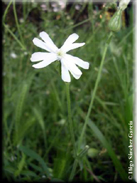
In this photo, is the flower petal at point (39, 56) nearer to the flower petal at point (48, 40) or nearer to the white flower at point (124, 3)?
the flower petal at point (48, 40)

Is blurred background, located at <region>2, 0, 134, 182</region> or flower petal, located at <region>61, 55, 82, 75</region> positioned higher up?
flower petal, located at <region>61, 55, 82, 75</region>

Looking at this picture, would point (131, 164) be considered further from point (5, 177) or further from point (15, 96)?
point (15, 96)

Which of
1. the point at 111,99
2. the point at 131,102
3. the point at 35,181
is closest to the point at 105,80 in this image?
the point at 111,99

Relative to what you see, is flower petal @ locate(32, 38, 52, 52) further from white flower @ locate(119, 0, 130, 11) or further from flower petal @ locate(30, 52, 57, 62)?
white flower @ locate(119, 0, 130, 11)

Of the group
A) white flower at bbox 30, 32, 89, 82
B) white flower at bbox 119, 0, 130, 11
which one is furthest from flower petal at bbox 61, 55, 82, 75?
white flower at bbox 119, 0, 130, 11

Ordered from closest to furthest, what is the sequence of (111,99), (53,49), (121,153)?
(53,49) < (121,153) < (111,99)

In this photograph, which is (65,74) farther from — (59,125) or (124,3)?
(59,125)

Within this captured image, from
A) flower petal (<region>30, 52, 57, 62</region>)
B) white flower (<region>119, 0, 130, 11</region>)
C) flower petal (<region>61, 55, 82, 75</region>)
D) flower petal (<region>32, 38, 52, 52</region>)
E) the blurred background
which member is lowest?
the blurred background

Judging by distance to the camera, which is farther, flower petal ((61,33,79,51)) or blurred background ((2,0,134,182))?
blurred background ((2,0,134,182))

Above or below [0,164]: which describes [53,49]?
above

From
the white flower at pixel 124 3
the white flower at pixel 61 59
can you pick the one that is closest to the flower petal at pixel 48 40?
the white flower at pixel 61 59

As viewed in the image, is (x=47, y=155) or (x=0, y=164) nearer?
(x=0, y=164)
